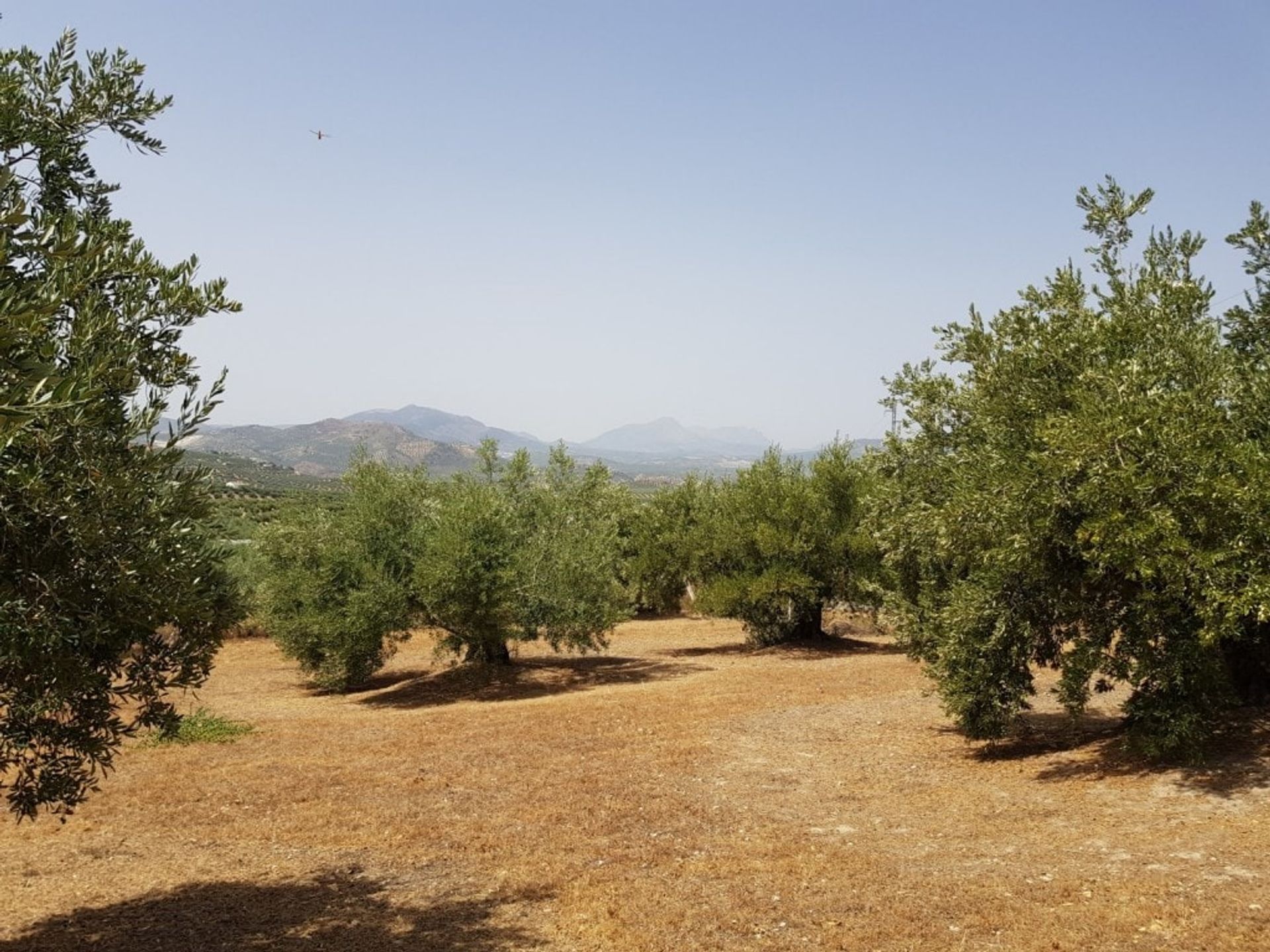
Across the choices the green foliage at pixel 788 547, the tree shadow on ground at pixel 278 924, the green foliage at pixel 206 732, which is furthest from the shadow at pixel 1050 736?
the green foliage at pixel 206 732

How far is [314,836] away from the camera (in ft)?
42.2

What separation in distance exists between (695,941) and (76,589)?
6.72 metres

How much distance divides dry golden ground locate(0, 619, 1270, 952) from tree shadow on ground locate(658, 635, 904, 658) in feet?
39.3

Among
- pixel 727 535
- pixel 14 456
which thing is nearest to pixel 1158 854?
pixel 14 456

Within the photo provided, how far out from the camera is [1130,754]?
1438 centimetres

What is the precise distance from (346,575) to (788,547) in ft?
52.0

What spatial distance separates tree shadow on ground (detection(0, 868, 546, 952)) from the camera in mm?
9008

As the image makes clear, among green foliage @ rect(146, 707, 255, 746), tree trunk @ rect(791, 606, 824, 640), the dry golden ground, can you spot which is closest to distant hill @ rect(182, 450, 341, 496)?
green foliage @ rect(146, 707, 255, 746)

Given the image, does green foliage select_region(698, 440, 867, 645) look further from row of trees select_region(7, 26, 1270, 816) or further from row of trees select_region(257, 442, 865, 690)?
row of trees select_region(7, 26, 1270, 816)

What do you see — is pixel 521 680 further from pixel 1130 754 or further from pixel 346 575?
pixel 1130 754

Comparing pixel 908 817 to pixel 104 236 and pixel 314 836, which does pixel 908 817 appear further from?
pixel 104 236

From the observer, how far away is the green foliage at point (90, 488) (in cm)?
597

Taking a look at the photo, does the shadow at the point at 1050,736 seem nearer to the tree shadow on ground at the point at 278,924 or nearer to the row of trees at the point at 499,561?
the tree shadow on ground at the point at 278,924

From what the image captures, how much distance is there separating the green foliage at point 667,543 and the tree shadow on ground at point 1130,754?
23.4m
